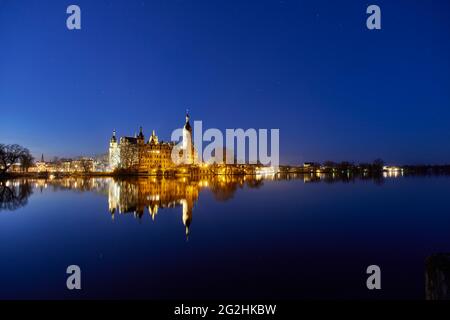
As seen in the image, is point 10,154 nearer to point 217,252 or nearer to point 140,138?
point 140,138

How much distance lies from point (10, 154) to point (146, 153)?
45860 mm

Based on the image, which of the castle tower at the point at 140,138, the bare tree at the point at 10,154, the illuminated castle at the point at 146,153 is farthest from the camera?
the castle tower at the point at 140,138

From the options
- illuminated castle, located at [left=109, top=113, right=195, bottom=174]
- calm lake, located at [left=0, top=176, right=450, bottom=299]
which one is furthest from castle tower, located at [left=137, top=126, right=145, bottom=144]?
calm lake, located at [left=0, top=176, right=450, bottom=299]

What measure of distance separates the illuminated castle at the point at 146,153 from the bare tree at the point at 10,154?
2749cm

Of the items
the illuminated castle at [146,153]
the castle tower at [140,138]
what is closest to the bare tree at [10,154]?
the illuminated castle at [146,153]

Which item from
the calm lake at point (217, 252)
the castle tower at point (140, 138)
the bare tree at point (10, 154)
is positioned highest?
the castle tower at point (140, 138)

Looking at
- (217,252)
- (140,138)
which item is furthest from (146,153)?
(217,252)

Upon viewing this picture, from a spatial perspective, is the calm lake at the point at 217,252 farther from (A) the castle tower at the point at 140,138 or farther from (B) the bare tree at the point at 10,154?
(A) the castle tower at the point at 140,138

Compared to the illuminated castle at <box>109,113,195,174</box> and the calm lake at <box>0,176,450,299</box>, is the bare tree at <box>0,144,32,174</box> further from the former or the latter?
the calm lake at <box>0,176,450,299</box>

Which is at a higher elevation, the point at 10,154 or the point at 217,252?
the point at 10,154

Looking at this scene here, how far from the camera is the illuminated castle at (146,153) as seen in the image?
A: 10981cm

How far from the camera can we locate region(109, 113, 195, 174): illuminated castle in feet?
360

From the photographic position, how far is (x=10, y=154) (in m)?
77.1
